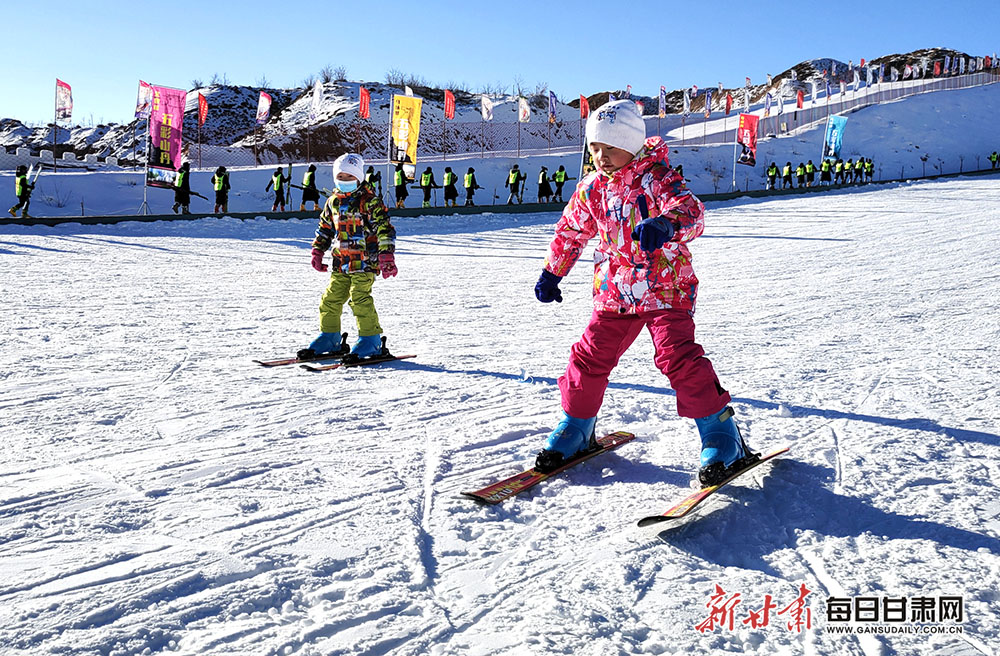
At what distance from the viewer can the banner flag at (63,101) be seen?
21.5 metres

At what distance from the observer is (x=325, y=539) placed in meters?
2.27

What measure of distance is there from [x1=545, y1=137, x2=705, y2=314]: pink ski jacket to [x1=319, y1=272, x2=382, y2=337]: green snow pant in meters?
2.51

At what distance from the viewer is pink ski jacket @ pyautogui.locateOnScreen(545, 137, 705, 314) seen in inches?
103

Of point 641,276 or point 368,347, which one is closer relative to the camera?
point 641,276

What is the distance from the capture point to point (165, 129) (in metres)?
16.8

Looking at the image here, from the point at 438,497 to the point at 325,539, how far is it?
0.48 m

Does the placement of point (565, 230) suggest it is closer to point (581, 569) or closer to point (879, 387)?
point (581, 569)

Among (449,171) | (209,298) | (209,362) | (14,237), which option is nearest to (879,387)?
(209,362)

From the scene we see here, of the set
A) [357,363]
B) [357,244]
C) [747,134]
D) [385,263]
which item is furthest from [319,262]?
[747,134]

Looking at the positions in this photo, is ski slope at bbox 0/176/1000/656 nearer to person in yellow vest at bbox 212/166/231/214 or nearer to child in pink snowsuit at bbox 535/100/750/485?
child in pink snowsuit at bbox 535/100/750/485

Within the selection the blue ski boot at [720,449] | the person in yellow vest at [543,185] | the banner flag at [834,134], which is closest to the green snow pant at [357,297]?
the blue ski boot at [720,449]

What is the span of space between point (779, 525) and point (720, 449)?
1.19ft

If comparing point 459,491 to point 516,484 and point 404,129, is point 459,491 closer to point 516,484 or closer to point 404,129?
point 516,484

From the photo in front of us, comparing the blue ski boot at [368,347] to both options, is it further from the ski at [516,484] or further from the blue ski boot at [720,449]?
the blue ski boot at [720,449]
